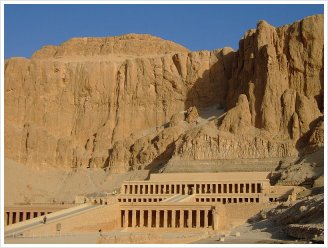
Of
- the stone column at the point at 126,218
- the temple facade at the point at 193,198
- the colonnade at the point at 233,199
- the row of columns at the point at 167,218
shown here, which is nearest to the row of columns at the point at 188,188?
the temple facade at the point at 193,198

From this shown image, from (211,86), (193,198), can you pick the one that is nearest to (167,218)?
(193,198)

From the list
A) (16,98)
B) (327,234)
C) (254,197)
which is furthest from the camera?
(16,98)

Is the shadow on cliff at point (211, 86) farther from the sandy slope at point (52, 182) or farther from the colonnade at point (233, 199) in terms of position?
the colonnade at point (233, 199)

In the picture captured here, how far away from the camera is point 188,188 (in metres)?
88.0

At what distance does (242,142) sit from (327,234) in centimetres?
5842

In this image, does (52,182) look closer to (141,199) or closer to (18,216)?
(141,199)

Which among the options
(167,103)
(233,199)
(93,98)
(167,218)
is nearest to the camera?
(167,218)

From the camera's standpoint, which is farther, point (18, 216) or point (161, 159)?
point (161, 159)

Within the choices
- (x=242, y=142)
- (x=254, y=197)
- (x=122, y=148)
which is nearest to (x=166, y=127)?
(x=122, y=148)

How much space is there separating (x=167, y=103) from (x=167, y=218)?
51.8 meters

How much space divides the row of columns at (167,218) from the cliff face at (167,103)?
97.3 feet

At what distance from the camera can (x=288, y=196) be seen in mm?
73312

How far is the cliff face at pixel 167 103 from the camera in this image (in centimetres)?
9562

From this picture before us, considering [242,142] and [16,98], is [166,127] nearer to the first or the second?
[242,142]
